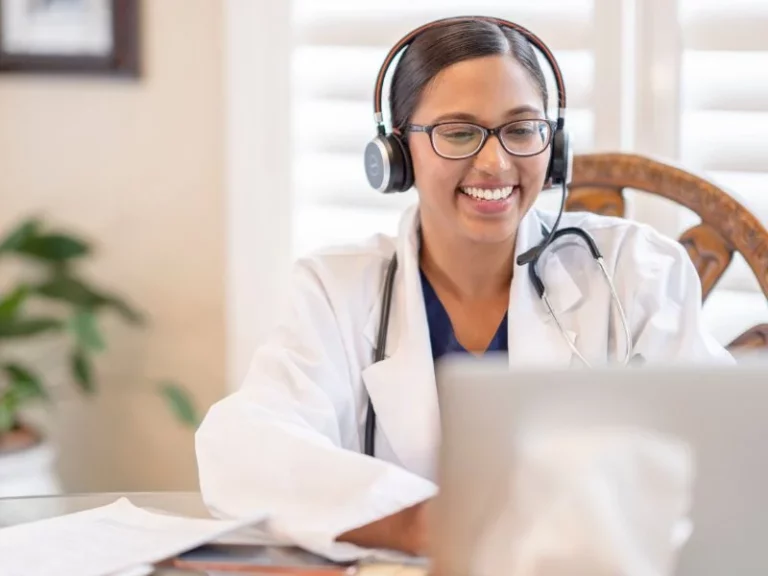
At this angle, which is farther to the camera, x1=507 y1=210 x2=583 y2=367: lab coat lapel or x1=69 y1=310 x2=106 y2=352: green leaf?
x1=69 y1=310 x2=106 y2=352: green leaf

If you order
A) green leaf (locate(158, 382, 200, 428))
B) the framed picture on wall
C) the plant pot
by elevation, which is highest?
the framed picture on wall

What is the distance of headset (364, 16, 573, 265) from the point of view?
1.52 metres

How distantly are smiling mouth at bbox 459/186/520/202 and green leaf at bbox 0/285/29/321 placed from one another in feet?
4.22

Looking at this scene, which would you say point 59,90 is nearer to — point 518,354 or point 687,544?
point 518,354

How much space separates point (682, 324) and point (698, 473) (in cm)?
80

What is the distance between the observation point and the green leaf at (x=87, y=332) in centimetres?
247

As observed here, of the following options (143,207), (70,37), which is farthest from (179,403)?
(70,37)

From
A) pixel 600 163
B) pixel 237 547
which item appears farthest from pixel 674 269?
pixel 237 547

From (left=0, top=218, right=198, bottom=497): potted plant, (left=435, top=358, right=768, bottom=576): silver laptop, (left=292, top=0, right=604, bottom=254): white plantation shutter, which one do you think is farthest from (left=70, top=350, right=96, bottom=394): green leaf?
(left=435, top=358, right=768, bottom=576): silver laptop

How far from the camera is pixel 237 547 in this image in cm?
112

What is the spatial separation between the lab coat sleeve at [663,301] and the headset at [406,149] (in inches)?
4.9

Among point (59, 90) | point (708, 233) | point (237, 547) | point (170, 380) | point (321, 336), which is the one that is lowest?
point (170, 380)

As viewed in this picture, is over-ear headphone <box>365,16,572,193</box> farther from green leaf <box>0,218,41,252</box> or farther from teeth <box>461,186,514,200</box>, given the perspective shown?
green leaf <box>0,218,41,252</box>

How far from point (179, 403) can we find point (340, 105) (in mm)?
721
